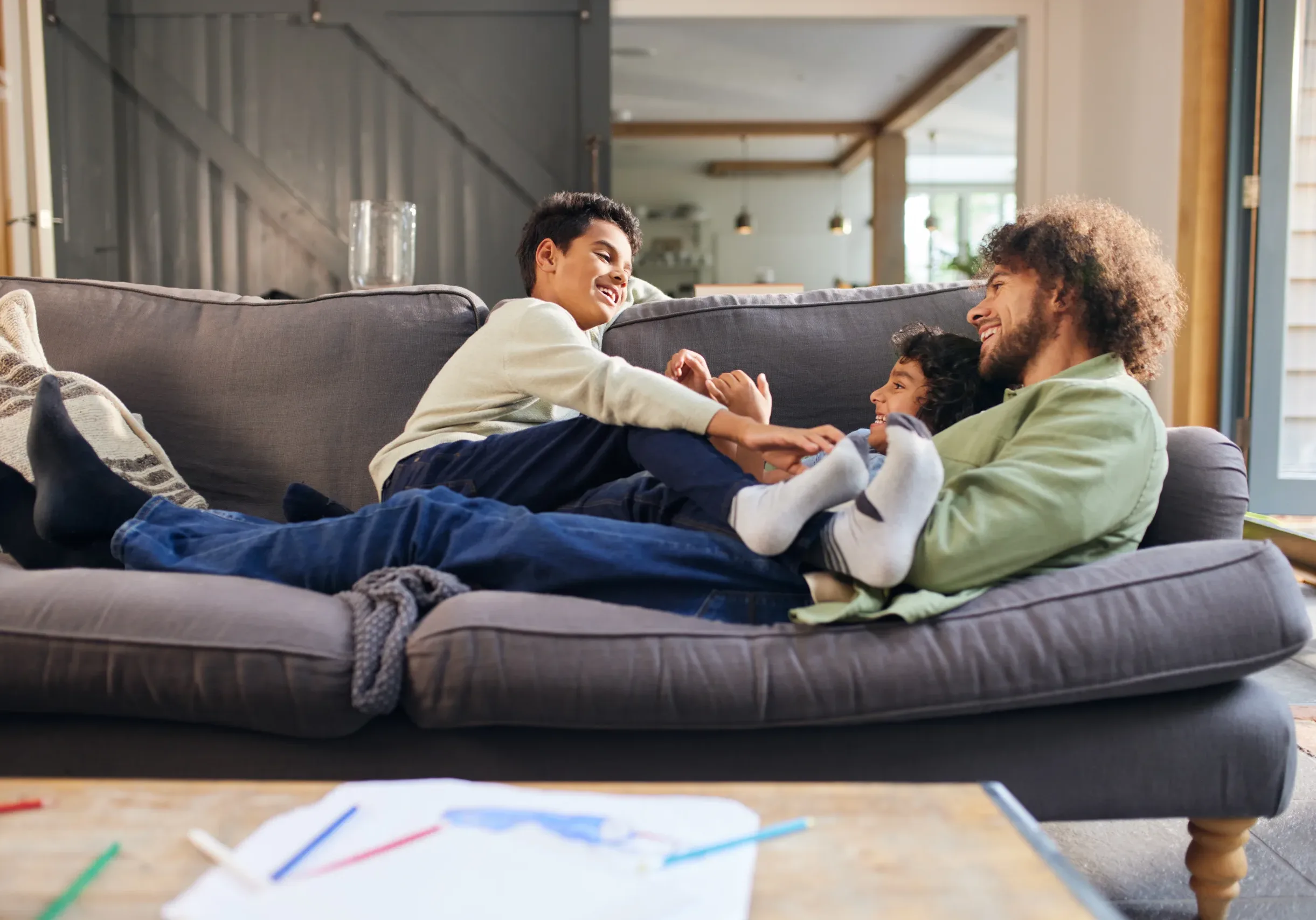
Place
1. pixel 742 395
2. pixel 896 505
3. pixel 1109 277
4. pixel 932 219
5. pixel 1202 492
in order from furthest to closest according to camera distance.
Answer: pixel 932 219 → pixel 742 395 → pixel 1109 277 → pixel 1202 492 → pixel 896 505

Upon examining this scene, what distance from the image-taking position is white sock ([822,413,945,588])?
1184mm

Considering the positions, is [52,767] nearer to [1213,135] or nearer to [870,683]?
[870,683]

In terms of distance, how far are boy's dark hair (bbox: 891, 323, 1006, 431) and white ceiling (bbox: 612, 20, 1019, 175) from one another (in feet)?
12.0

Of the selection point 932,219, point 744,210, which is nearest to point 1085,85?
point 932,219

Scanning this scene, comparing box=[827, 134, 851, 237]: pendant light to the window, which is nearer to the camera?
box=[827, 134, 851, 237]: pendant light

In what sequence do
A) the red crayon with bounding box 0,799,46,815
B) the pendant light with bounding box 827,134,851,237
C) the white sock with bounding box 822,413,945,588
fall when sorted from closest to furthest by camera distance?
1. the red crayon with bounding box 0,799,46,815
2. the white sock with bounding box 822,413,945,588
3. the pendant light with bounding box 827,134,851,237

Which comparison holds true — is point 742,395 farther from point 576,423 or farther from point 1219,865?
point 1219,865

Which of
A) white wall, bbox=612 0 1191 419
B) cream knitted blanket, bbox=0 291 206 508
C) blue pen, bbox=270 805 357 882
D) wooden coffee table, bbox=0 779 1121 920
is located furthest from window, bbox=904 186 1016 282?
blue pen, bbox=270 805 357 882

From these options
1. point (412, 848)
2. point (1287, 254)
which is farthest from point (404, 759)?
point (1287, 254)

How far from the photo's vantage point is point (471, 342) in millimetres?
1886

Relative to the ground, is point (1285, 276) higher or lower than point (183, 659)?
higher

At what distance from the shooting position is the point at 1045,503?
127 centimetres

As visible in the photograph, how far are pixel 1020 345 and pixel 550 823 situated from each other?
118 centimetres

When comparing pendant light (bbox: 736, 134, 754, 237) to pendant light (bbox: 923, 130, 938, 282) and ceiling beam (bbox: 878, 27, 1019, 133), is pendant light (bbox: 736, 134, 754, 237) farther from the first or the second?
ceiling beam (bbox: 878, 27, 1019, 133)
